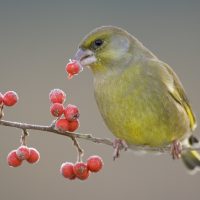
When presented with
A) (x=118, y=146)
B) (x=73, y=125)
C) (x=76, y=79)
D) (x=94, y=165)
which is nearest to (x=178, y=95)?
(x=118, y=146)

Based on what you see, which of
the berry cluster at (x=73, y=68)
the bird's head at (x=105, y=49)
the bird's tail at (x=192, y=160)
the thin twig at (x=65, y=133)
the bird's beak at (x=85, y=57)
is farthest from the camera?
the bird's tail at (x=192, y=160)

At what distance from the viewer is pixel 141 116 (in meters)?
6.55

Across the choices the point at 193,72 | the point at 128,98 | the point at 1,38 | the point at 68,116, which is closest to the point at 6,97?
the point at 68,116

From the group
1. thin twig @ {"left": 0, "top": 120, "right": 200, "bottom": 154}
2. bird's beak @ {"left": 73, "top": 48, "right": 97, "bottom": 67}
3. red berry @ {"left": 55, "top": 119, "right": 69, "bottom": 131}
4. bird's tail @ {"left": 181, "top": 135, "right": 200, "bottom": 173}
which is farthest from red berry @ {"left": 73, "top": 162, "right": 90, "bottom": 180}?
bird's tail @ {"left": 181, "top": 135, "right": 200, "bottom": 173}

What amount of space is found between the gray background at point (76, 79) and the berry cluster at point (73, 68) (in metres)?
3.70

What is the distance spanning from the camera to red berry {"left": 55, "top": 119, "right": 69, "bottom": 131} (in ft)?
18.3

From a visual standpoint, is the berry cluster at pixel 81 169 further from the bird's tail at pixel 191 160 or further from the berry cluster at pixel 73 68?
the bird's tail at pixel 191 160

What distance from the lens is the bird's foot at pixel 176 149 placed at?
6563mm

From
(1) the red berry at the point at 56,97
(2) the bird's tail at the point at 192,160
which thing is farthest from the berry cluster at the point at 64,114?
(2) the bird's tail at the point at 192,160

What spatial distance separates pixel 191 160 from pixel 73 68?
1958 millimetres

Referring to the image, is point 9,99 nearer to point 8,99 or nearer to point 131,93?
point 8,99

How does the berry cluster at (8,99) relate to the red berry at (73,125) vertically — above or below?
above

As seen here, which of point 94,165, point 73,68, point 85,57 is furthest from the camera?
point 85,57

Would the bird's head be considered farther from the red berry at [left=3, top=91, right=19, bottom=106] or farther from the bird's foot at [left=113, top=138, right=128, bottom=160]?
the red berry at [left=3, top=91, right=19, bottom=106]
